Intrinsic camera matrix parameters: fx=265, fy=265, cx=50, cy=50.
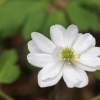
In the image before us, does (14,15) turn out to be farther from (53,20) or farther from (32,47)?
(32,47)

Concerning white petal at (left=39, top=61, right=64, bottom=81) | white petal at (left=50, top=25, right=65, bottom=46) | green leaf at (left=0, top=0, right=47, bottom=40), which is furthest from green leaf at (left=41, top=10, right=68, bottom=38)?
white petal at (left=39, top=61, right=64, bottom=81)

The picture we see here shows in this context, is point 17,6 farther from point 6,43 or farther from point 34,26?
point 6,43

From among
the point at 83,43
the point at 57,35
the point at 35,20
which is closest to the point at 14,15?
the point at 35,20

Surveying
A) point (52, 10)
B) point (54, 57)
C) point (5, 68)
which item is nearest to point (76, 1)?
point (52, 10)

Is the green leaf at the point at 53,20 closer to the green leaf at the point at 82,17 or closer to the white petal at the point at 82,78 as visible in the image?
the green leaf at the point at 82,17

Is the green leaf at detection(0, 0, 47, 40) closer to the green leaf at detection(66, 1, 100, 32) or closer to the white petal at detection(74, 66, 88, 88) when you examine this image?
the green leaf at detection(66, 1, 100, 32)
